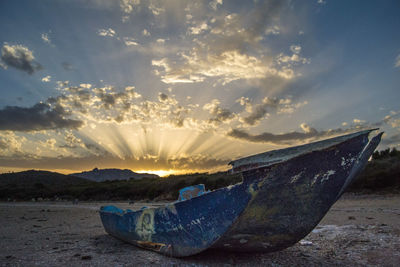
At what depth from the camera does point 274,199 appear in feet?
10.6

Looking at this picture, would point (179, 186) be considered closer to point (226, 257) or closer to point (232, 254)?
point (232, 254)

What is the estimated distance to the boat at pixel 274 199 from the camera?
3088 mm

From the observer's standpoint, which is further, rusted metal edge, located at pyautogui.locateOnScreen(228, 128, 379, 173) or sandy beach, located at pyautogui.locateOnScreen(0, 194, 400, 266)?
sandy beach, located at pyautogui.locateOnScreen(0, 194, 400, 266)

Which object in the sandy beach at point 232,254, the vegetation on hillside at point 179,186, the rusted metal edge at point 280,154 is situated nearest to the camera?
the rusted metal edge at point 280,154

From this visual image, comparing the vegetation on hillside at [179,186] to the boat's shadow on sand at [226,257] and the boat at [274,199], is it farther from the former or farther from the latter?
the boat's shadow on sand at [226,257]

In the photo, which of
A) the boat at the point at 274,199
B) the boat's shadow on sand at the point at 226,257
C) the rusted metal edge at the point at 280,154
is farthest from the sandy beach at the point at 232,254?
the rusted metal edge at the point at 280,154

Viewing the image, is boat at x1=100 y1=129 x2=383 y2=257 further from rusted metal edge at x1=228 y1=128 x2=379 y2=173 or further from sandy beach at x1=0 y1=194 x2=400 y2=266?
sandy beach at x1=0 y1=194 x2=400 y2=266

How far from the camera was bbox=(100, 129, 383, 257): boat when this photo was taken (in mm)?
3088

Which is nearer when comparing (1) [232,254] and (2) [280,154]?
(2) [280,154]

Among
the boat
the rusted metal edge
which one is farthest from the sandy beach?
the rusted metal edge

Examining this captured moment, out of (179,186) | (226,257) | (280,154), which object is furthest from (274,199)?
(179,186)

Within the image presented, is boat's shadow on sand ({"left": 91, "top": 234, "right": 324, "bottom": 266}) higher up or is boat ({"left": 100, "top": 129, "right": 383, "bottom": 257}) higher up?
boat ({"left": 100, "top": 129, "right": 383, "bottom": 257})

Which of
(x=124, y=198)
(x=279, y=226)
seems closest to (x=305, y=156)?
(x=279, y=226)

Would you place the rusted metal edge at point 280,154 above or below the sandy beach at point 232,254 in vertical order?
above
